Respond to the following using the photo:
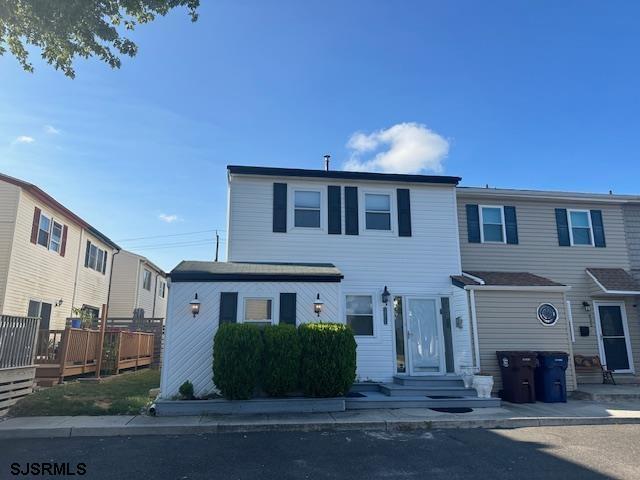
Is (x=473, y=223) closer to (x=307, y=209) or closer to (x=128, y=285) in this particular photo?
(x=307, y=209)

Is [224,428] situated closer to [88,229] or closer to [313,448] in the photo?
[313,448]

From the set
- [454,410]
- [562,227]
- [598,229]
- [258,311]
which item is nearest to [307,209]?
[258,311]

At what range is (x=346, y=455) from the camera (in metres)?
6.04

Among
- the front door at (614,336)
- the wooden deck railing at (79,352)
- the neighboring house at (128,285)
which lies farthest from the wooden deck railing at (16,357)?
the front door at (614,336)

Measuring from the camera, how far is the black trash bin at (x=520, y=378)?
9.88 m

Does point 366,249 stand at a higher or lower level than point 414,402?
higher

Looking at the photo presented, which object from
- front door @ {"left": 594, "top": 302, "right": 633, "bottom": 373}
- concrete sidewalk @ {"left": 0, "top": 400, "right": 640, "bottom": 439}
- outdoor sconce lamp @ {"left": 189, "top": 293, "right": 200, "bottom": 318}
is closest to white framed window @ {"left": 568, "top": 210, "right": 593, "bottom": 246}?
front door @ {"left": 594, "top": 302, "right": 633, "bottom": 373}

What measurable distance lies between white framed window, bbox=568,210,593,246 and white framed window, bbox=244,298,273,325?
397 inches

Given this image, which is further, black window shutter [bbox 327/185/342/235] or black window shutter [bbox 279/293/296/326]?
black window shutter [bbox 327/185/342/235]

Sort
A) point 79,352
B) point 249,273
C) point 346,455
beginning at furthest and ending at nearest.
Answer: point 79,352 → point 249,273 → point 346,455

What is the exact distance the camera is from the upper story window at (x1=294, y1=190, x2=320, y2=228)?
11719 mm

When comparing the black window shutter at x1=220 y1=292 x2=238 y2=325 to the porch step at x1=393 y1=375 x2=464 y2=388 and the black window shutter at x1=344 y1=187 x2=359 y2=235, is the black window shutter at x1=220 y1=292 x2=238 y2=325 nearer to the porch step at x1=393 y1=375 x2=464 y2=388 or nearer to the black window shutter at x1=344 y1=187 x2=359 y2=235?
the black window shutter at x1=344 y1=187 x2=359 y2=235

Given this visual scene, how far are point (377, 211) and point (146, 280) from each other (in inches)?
768

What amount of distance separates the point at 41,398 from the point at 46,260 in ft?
27.8
